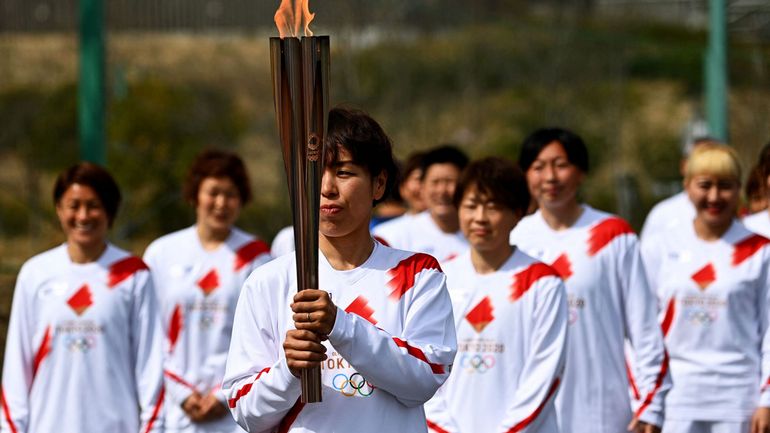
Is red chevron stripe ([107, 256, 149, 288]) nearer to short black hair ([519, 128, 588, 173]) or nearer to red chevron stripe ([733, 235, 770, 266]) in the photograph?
short black hair ([519, 128, 588, 173])

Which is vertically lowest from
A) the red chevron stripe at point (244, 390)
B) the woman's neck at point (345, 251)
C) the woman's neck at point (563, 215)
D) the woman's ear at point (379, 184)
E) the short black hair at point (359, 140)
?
the red chevron stripe at point (244, 390)

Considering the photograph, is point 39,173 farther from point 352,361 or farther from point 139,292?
point 352,361

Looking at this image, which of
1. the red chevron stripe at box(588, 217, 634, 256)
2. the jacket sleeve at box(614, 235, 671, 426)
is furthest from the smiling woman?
the jacket sleeve at box(614, 235, 671, 426)

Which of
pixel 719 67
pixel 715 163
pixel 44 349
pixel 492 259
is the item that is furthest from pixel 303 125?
pixel 719 67

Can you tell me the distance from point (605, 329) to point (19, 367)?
2.31 metres

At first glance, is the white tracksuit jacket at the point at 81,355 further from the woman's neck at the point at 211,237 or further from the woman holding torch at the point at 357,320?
the woman holding torch at the point at 357,320

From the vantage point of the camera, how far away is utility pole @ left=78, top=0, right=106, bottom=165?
24.0 ft

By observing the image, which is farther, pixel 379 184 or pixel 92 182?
pixel 92 182

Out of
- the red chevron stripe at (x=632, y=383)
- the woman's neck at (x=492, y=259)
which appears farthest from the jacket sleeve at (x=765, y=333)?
the woman's neck at (x=492, y=259)

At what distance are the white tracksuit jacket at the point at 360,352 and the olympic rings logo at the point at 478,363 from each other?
1.41 m

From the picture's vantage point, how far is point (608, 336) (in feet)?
18.0

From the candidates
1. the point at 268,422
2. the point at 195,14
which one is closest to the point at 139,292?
the point at 268,422

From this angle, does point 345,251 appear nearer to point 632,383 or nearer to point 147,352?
point 147,352

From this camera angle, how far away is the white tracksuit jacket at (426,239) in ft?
23.1
